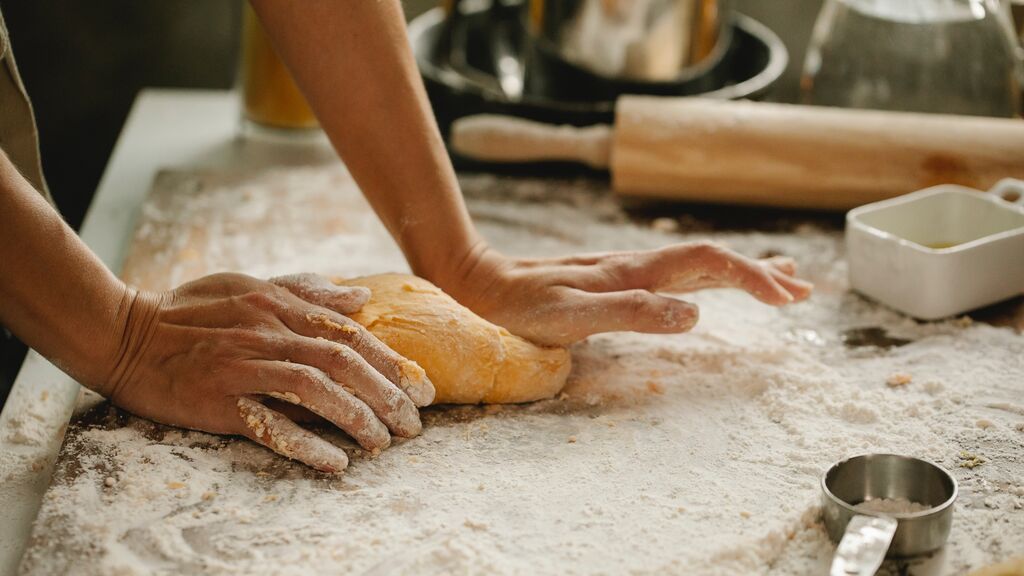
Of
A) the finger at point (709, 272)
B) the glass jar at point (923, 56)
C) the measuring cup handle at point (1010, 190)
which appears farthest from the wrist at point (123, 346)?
the glass jar at point (923, 56)

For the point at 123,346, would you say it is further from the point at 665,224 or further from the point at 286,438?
the point at 665,224

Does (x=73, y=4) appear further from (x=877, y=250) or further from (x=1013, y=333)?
(x=1013, y=333)

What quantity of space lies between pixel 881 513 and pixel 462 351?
527 mm

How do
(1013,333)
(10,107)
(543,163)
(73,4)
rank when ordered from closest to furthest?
1. (10,107)
2. (1013,333)
3. (543,163)
4. (73,4)

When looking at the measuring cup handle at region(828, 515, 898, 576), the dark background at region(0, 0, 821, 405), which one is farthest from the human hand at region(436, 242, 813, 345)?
the dark background at region(0, 0, 821, 405)

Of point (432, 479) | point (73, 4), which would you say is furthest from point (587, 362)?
point (73, 4)

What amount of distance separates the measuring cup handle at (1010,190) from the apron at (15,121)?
147 centimetres

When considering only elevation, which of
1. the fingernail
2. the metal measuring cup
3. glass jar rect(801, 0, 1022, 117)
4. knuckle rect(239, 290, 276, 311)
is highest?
glass jar rect(801, 0, 1022, 117)

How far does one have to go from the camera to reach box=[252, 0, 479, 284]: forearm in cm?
144

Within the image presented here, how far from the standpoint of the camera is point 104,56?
2812mm

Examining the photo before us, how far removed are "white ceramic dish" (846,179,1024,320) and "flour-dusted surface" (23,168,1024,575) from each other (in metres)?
0.04

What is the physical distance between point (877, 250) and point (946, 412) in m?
0.36

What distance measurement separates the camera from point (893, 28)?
201 centimetres

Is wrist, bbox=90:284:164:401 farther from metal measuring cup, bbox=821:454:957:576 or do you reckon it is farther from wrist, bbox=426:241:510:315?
metal measuring cup, bbox=821:454:957:576
